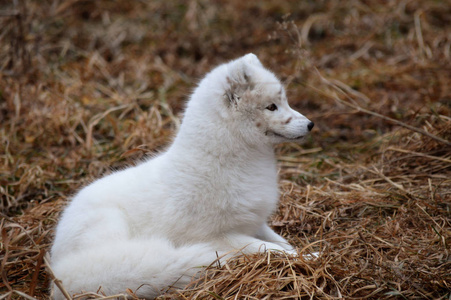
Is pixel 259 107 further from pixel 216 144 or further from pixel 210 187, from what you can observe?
pixel 210 187

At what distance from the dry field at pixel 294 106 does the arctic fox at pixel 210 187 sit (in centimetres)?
24

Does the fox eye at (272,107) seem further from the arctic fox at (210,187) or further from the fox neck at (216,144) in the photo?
the fox neck at (216,144)

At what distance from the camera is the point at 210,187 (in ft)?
9.47

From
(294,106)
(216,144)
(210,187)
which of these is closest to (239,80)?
(216,144)

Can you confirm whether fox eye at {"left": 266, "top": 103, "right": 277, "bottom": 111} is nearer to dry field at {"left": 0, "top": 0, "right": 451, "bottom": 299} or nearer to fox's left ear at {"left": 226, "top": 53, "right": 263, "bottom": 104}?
fox's left ear at {"left": 226, "top": 53, "right": 263, "bottom": 104}

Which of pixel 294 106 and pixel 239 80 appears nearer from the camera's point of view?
pixel 239 80

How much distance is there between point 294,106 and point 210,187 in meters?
3.25

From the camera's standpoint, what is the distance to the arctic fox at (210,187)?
9.34 ft

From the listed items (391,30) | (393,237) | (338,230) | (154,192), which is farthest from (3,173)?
(391,30)

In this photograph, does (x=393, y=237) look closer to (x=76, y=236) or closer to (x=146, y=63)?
(x=76, y=236)

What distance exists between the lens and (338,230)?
3.32 m

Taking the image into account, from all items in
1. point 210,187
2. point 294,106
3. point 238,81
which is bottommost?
point 294,106

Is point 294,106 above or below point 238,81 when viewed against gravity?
below

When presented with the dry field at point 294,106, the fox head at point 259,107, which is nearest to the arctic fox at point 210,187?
the fox head at point 259,107
